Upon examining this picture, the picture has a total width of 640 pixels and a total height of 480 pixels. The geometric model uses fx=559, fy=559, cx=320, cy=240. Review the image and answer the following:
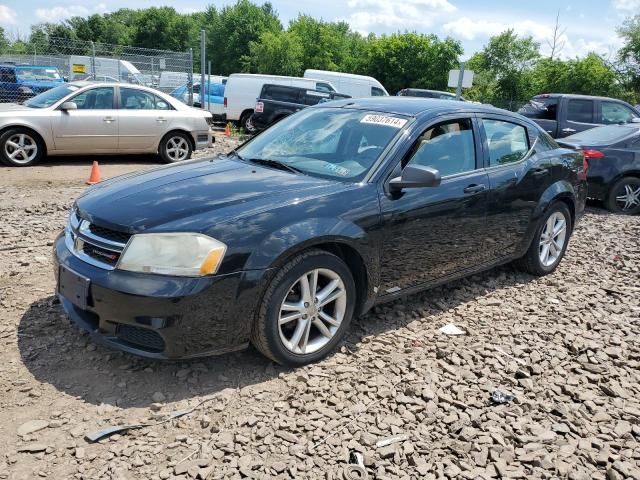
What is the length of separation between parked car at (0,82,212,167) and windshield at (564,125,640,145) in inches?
278

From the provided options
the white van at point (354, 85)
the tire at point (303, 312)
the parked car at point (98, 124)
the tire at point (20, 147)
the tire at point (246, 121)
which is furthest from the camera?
the white van at point (354, 85)

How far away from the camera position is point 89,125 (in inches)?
396

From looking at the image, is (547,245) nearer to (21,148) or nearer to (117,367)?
(117,367)

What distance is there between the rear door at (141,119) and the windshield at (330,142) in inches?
264

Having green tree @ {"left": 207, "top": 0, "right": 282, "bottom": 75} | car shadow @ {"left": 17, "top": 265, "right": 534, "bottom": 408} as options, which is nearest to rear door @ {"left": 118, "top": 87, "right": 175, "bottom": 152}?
car shadow @ {"left": 17, "top": 265, "right": 534, "bottom": 408}

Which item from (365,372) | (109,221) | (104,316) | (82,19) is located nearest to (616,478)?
(365,372)

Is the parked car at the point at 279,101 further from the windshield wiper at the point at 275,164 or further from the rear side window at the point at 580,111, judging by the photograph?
the windshield wiper at the point at 275,164

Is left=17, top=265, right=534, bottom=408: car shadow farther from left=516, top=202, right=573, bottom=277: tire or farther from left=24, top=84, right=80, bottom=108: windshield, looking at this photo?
left=24, top=84, right=80, bottom=108: windshield

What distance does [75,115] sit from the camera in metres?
9.89

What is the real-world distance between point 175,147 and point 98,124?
1578 mm

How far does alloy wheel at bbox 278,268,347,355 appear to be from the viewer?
331 centimetres

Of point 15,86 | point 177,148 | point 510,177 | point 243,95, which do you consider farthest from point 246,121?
point 510,177

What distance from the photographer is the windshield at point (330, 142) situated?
3826mm

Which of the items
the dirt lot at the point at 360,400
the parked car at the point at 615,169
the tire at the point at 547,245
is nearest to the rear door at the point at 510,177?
the tire at the point at 547,245
